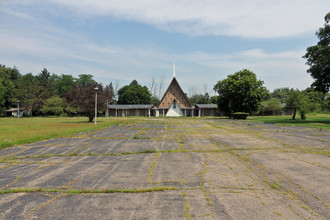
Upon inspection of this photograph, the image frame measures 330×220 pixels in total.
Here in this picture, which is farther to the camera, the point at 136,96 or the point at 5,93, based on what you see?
the point at 136,96

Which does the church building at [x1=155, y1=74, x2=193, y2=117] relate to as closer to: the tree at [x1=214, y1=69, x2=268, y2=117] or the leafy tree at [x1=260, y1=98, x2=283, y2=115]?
the tree at [x1=214, y1=69, x2=268, y2=117]

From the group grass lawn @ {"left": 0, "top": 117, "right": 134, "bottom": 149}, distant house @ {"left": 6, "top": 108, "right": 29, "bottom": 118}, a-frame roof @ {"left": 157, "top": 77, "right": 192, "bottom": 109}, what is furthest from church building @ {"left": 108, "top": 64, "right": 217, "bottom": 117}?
grass lawn @ {"left": 0, "top": 117, "right": 134, "bottom": 149}

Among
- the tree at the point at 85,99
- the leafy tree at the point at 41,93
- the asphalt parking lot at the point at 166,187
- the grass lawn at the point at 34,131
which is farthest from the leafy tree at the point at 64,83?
the asphalt parking lot at the point at 166,187

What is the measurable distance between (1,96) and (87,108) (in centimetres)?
4424

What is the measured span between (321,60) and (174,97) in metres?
37.8

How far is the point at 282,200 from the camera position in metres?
3.50

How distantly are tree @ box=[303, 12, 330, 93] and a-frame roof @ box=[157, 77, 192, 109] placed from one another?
112ft

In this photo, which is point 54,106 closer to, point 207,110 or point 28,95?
point 28,95

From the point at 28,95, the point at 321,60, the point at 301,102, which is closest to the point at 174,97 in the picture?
the point at 301,102

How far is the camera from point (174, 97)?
58.6 meters

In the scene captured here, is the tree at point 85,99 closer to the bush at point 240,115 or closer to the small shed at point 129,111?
the bush at point 240,115

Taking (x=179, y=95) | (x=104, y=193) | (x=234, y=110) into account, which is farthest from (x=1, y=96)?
(x=104, y=193)

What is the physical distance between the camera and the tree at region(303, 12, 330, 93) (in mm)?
25547

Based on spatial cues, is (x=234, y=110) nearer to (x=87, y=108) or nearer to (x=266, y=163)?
(x=87, y=108)
